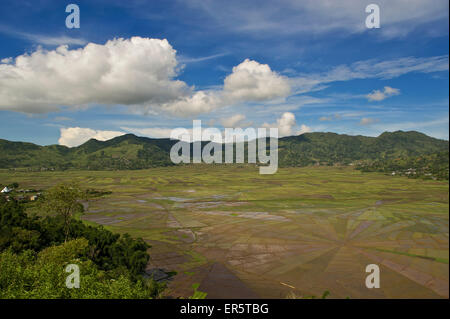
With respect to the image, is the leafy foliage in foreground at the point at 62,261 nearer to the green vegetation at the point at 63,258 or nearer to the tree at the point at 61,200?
the green vegetation at the point at 63,258

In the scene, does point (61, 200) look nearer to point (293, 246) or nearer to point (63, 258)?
point (63, 258)

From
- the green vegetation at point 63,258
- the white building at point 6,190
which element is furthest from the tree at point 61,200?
the white building at point 6,190

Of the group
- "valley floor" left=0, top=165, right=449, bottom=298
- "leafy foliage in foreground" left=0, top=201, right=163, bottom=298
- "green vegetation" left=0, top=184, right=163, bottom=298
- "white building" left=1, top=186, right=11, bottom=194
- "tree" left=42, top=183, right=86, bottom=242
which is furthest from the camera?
"white building" left=1, top=186, right=11, bottom=194

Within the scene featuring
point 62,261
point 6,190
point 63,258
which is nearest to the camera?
point 62,261

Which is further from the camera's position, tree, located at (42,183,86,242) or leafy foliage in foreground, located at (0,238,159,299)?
tree, located at (42,183,86,242)

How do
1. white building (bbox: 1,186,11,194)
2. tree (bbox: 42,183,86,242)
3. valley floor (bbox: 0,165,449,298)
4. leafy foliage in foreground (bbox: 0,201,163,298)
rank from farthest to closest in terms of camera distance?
white building (bbox: 1,186,11,194) < tree (bbox: 42,183,86,242) < valley floor (bbox: 0,165,449,298) < leafy foliage in foreground (bbox: 0,201,163,298)

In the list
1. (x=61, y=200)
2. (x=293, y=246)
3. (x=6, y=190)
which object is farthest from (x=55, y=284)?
(x=6, y=190)

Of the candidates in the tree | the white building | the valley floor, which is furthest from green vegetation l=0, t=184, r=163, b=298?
the white building

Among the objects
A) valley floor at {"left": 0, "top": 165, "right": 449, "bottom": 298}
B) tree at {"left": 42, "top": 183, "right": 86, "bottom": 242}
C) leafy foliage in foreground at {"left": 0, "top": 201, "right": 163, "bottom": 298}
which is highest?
tree at {"left": 42, "top": 183, "right": 86, "bottom": 242}

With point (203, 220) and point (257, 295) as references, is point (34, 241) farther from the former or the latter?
point (203, 220)

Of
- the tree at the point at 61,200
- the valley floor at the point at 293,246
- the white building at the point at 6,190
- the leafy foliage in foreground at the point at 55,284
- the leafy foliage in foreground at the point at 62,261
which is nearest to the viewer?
the leafy foliage in foreground at the point at 55,284

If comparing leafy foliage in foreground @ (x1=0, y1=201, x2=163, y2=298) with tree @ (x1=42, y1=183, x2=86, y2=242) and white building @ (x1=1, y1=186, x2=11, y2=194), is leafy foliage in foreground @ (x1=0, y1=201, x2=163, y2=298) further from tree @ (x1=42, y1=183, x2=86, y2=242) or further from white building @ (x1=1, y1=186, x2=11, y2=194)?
white building @ (x1=1, y1=186, x2=11, y2=194)
